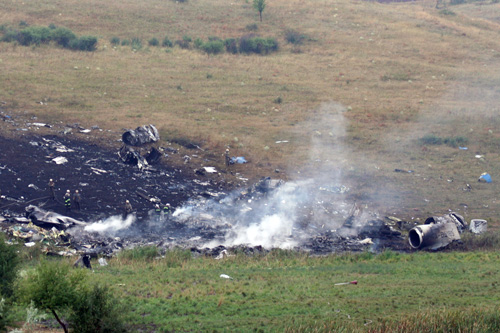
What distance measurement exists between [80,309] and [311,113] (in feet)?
81.3

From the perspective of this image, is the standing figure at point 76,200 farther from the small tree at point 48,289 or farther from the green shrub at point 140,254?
the small tree at point 48,289

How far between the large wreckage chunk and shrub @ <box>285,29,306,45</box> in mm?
23590

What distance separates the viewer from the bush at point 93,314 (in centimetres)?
946

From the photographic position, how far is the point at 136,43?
4284 cm

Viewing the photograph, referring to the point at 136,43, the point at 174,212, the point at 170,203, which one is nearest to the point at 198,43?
the point at 136,43

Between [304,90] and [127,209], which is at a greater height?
[304,90]

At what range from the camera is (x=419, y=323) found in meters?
11.6

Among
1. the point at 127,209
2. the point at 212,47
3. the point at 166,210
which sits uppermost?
the point at 212,47

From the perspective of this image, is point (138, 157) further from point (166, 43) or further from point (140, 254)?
point (166, 43)

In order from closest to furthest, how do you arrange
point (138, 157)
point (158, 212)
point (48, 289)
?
point (48, 289), point (158, 212), point (138, 157)

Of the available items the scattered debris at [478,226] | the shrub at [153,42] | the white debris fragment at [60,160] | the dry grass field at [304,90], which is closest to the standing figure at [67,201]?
the white debris fragment at [60,160]

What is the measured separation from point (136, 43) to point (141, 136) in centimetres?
1952

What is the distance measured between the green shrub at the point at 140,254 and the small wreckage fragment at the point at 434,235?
881 cm

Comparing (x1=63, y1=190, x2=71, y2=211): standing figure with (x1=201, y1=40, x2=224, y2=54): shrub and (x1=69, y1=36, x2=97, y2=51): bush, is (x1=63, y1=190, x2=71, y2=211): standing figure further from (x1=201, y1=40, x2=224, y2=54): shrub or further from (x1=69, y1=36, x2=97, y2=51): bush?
(x1=201, y1=40, x2=224, y2=54): shrub
